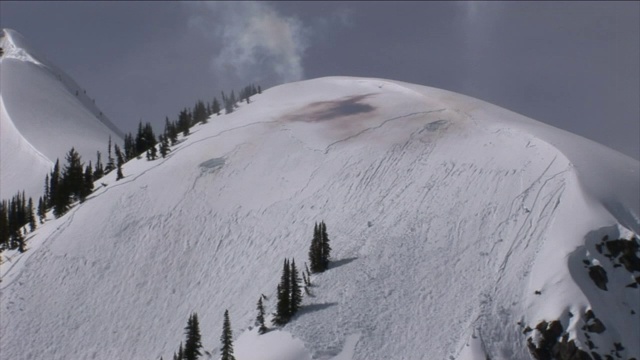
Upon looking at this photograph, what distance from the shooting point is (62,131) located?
529 ft

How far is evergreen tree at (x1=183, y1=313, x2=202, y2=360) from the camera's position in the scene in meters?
63.6

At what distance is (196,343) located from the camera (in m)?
64.4

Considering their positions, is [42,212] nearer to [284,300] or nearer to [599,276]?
[284,300]

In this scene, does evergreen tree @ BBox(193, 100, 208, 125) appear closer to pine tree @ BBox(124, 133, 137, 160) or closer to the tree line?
pine tree @ BBox(124, 133, 137, 160)

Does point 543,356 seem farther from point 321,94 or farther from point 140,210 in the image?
point 321,94

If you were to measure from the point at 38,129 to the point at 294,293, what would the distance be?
10791 cm

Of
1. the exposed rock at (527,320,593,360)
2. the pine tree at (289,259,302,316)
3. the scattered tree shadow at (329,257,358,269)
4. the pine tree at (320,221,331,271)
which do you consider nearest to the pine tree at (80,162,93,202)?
the pine tree at (320,221,331,271)

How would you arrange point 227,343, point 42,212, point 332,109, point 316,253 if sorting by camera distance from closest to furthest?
1. point 227,343
2. point 316,253
3. point 42,212
4. point 332,109

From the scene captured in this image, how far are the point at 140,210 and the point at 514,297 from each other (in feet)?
121

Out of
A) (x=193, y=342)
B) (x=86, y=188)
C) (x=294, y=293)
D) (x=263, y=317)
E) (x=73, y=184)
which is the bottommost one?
(x=193, y=342)

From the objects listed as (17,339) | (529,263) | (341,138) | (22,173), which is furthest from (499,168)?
(22,173)

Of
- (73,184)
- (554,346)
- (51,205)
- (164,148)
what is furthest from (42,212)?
(554,346)

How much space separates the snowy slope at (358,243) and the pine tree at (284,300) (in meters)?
1.11

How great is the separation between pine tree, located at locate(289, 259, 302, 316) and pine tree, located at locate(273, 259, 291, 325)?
21cm
